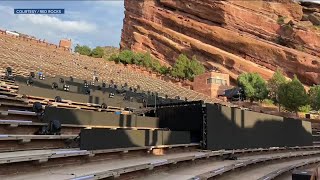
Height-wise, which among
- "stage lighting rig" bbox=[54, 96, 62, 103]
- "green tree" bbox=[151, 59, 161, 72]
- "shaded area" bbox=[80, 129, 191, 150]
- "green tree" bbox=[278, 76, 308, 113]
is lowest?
"shaded area" bbox=[80, 129, 191, 150]

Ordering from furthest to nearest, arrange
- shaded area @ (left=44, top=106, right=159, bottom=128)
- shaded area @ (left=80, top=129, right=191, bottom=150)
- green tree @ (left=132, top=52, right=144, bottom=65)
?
green tree @ (left=132, top=52, right=144, bottom=65)
shaded area @ (left=44, top=106, right=159, bottom=128)
shaded area @ (left=80, top=129, right=191, bottom=150)

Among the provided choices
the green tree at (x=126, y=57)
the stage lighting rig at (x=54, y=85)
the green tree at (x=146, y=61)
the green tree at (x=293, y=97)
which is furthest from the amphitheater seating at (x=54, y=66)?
the green tree at (x=146, y=61)

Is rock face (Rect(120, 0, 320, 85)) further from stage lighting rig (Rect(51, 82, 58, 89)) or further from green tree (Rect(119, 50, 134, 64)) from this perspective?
stage lighting rig (Rect(51, 82, 58, 89))

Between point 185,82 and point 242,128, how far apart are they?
163ft

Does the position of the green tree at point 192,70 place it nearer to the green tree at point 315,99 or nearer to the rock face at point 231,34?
the rock face at point 231,34

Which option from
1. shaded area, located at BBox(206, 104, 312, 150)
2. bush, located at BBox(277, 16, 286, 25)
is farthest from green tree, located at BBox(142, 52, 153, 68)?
shaded area, located at BBox(206, 104, 312, 150)

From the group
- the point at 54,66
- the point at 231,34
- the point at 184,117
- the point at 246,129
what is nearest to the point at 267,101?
the point at 231,34

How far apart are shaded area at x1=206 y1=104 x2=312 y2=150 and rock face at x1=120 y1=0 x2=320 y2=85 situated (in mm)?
49562

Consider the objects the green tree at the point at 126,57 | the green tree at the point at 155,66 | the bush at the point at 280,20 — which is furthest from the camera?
the bush at the point at 280,20

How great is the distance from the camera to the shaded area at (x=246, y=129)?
14.7m

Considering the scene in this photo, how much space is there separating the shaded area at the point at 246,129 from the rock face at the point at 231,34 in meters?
49.6

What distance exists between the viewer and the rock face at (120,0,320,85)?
232 ft

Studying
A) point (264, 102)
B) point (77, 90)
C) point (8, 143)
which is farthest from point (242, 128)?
point (264, 102)

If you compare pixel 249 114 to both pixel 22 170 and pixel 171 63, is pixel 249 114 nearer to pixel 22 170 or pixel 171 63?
pixel 22 170
